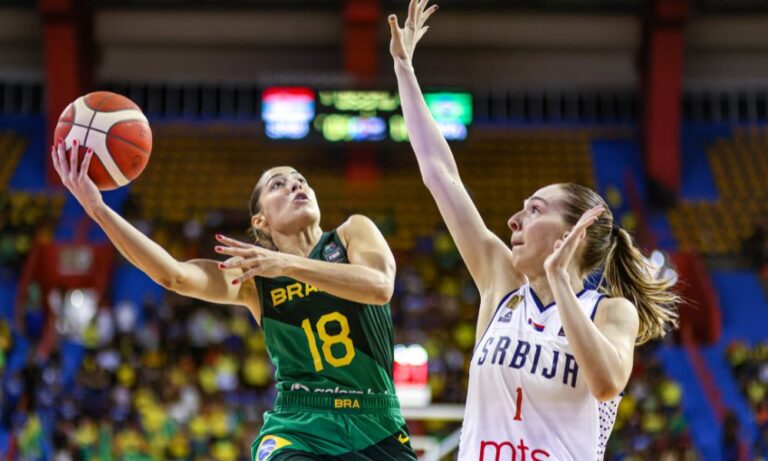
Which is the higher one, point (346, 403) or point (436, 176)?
point (436, 176)

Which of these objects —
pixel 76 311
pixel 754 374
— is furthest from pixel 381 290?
pixel 76 311

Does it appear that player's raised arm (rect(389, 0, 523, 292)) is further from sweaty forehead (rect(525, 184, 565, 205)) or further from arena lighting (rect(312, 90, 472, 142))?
arena lighting (rect(312, 90, 472, 142))

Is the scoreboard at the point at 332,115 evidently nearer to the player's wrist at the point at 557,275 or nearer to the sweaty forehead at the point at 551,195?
the sweaty forehead at the point at 551,195

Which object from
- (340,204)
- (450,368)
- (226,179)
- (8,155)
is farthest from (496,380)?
(8,155)

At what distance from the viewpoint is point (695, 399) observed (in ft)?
58.0

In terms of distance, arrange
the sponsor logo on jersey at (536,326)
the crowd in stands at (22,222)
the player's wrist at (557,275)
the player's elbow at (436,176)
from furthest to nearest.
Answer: the crowd in stands at (22,222) → the player's elbow at (436,176) → the sponsor logo on jersey at (536,326) → the player's wrist at (557,275)

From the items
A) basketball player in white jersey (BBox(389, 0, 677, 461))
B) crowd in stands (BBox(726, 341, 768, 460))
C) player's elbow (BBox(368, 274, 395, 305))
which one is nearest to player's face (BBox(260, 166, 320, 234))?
player's elbow (BBox(368, 274, 395, 305))

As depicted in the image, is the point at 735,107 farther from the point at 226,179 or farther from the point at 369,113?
the point at 226,179

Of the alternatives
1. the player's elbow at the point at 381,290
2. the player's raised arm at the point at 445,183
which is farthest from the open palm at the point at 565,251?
the player's elbow at the point at 381,290

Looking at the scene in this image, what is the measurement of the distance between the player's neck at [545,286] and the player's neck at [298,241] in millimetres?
1418

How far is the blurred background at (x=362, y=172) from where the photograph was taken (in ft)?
52.2

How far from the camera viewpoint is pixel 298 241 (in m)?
4.91

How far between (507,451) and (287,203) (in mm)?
1763

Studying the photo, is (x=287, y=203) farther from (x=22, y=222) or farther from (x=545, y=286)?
(x=22, y=222)
